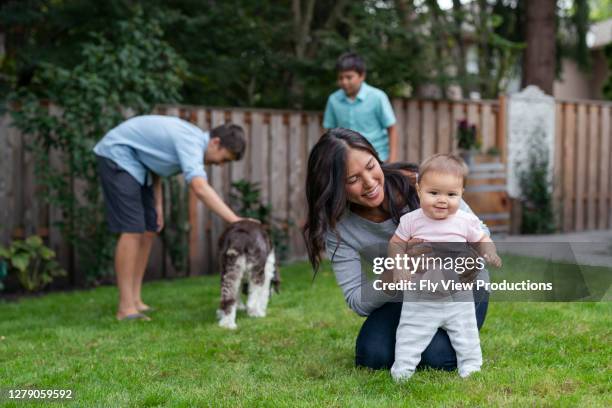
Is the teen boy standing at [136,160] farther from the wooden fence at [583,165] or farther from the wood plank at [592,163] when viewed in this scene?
the wood plank at [592,163]

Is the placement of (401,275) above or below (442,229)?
below

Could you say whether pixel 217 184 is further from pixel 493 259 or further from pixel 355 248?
pixel 493 259

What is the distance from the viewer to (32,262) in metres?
6.81

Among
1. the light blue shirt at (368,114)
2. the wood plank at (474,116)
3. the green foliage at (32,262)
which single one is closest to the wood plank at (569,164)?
the wood plank at (474,116)

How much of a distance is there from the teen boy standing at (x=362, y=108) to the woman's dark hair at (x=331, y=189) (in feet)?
9.32

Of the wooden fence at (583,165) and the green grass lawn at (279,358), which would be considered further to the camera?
the wooden fence at (583,165)

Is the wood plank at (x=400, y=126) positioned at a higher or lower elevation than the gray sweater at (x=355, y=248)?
higher

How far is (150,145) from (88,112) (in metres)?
1.77

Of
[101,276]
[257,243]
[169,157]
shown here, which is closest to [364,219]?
[257,243]

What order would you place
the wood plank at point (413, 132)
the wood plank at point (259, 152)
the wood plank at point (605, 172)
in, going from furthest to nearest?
the wood plank at point (605, 172), the wood plank at point (413, 132), the wood plank at point (259, 152)

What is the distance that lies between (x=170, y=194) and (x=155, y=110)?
88 centimetres

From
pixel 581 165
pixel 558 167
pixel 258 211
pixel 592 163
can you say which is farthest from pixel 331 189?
pixel 592 163

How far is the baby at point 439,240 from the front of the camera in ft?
9.71

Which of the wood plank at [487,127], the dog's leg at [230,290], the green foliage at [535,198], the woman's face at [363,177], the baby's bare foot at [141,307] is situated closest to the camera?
the woman's face at [363,177]
